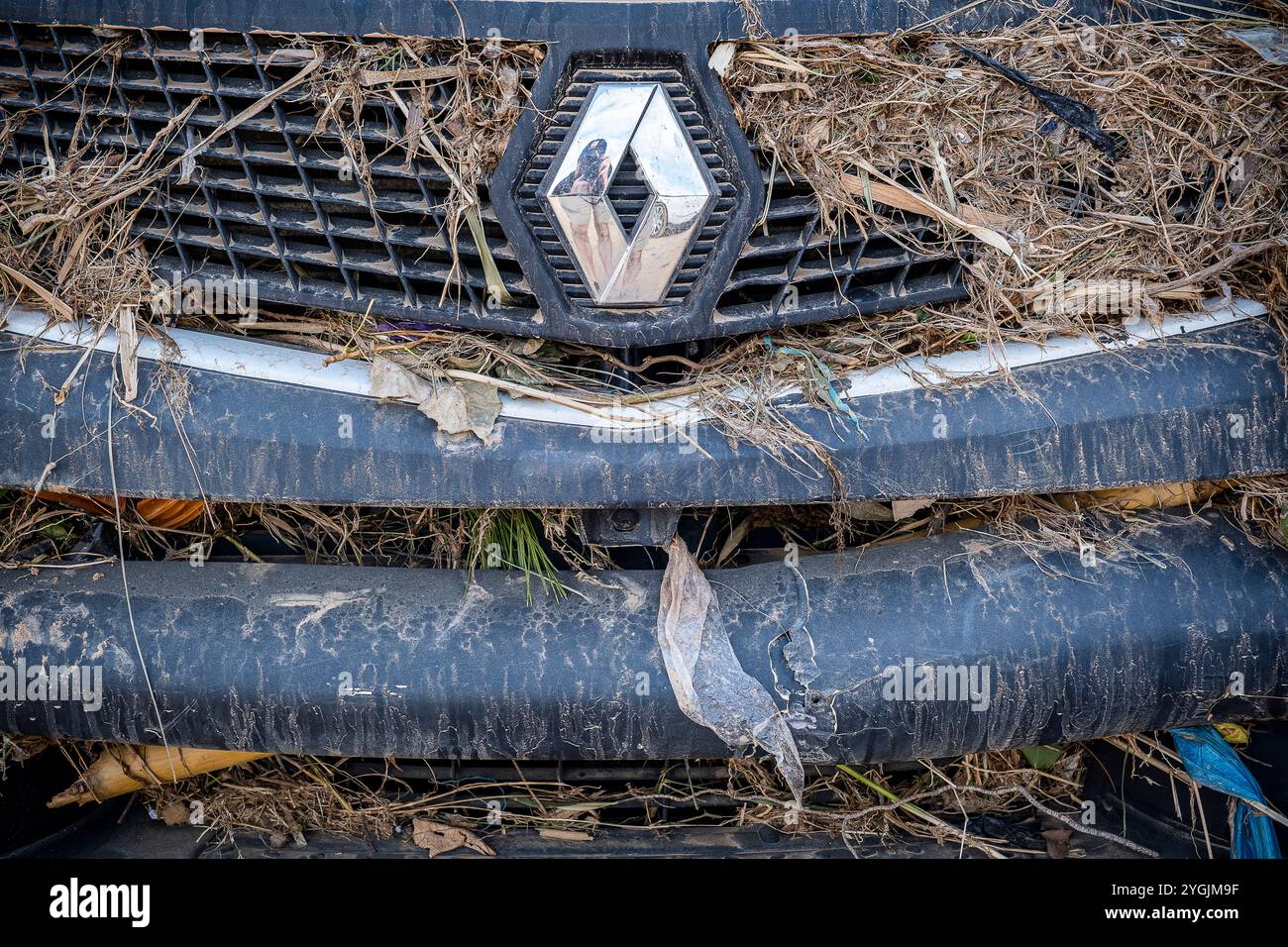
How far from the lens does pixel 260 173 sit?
198 centimetres

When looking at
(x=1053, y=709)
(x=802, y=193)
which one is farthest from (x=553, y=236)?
(x=1053, y=709)

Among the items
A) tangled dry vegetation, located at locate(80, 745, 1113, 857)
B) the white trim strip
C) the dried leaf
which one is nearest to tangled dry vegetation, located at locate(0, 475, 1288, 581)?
the white trim strip

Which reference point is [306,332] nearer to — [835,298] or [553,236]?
[553,236]

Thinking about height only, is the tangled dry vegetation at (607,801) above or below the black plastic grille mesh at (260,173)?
below

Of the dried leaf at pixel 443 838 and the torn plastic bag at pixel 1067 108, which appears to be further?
the dried leaf at pixel 443 838

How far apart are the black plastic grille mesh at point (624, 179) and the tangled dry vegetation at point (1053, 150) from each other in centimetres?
10

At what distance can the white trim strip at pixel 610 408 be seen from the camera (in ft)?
6.46

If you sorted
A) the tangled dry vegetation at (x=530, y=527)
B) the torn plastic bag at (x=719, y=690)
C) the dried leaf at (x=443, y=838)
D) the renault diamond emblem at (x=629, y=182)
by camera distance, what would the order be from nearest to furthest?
the renault diamond emblem at (x=629, y=182), the torn plastic bag at (x=719, y=690), the tangled dry vegetation at (x=530, y=527), the dried leaf at (x=443, y=838)

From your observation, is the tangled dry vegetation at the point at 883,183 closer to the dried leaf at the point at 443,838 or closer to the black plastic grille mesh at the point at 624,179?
the black plastic grille mesh at the point at 624,179

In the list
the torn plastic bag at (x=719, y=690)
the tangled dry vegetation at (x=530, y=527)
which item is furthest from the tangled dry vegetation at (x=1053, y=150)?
the torn plastic bag at (x=719, y=690)

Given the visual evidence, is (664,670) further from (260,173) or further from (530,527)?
(260,173)

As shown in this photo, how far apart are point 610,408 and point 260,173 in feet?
2.67

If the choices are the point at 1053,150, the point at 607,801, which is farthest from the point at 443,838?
the point at 1053,150
